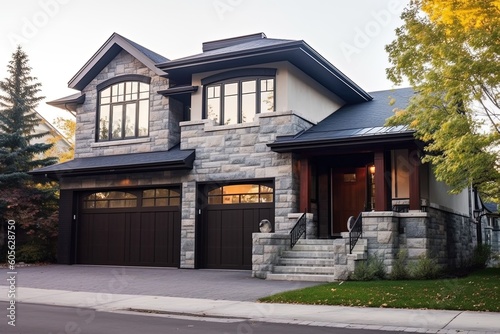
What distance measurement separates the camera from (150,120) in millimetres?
21734

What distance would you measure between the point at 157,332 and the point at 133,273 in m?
10.1

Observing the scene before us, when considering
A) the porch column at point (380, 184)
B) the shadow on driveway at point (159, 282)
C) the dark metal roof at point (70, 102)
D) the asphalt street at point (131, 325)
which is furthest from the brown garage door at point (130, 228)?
the asphalt street at point (131, 325)

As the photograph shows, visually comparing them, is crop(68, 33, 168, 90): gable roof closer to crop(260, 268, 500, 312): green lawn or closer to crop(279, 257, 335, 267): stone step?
crop(279, 257, 335, 267): stone step

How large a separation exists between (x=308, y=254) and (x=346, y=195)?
4045 millimetres

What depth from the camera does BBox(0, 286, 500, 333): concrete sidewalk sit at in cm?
905

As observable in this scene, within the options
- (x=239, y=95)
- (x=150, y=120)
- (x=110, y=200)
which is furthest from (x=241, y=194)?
(x=110, y=200)

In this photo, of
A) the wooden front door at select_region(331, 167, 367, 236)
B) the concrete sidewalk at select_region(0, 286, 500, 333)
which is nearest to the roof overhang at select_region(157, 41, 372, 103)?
the wooden front door at select_region(331, 167, 367, 236)

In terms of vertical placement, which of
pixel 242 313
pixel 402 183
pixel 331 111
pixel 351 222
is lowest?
pixel 242 313

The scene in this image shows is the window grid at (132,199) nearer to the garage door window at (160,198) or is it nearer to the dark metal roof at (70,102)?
the garage door window at (160,198)

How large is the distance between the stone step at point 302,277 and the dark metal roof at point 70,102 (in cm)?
1179

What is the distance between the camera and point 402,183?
1833cm

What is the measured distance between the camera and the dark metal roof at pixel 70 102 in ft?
75.8

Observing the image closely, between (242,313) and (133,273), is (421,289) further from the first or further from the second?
(133,273)

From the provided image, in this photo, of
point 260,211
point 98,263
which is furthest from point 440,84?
point 98,263
